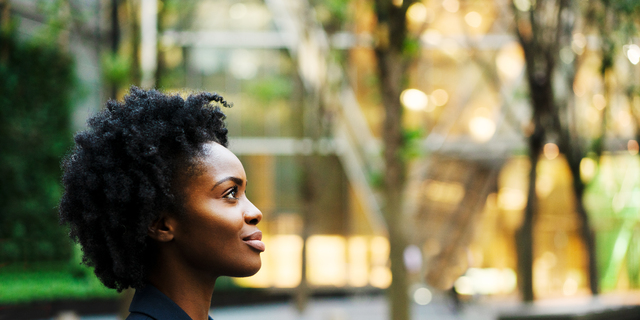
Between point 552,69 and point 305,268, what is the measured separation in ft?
23.5

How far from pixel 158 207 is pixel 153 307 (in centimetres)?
25

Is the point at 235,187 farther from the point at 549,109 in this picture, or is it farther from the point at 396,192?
the point at 549,109

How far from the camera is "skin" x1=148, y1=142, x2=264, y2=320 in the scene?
1507mm

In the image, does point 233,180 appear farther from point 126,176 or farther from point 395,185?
point 395,185

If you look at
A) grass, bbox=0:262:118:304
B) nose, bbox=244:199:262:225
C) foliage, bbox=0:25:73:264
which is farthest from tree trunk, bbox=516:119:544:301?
foliage, bbox=0:25:73:264

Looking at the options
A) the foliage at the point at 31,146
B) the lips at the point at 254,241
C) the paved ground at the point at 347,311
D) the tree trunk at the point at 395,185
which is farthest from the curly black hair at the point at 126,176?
the foliage at the point at 31,146

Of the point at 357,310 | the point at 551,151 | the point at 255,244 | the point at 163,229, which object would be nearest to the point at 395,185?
the point at 255,244

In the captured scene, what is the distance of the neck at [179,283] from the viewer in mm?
1528

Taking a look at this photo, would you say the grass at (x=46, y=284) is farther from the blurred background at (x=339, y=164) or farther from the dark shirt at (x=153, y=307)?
the dark shirt at (x=153, y=307)

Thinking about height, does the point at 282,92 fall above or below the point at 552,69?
above

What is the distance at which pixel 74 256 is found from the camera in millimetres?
13500

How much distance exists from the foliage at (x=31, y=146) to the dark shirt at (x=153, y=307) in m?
12.9

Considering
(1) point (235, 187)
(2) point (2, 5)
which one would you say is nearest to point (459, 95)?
(2) point (2, 5)

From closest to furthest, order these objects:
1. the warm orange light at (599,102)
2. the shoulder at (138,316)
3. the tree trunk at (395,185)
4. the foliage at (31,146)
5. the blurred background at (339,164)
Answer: the shoulder at (138,316) → the tree trunk at (395,185) → the warm orange light at (599,102) → the blurred background at (339,164) → the foliage at (31,146)
